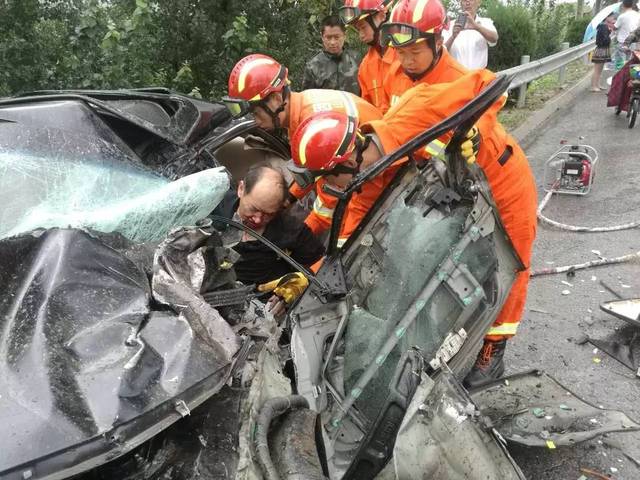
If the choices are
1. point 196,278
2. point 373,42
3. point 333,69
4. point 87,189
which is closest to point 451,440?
point 196,278

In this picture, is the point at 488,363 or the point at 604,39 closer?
the point at 488,363

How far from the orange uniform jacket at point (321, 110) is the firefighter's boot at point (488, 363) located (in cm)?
105

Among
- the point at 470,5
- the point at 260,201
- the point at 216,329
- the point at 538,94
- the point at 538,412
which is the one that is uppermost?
the point at 470,5

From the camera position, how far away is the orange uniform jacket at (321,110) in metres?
2.87

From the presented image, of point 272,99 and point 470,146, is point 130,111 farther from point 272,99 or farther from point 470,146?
point 470,146

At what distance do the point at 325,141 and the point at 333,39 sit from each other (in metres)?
3.24

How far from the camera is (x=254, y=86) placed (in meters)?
3.26

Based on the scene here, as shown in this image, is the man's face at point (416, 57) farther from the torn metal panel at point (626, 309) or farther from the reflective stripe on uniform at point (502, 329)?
the torn metal panel at point (626, 309)

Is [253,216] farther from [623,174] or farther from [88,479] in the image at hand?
[623,174]

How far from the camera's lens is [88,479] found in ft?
4.62

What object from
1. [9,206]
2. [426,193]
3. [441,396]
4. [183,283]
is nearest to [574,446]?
[441,396]

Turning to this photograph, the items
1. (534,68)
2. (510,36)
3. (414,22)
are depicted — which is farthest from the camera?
(510,36)

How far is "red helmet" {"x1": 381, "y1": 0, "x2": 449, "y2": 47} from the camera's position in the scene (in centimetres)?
299

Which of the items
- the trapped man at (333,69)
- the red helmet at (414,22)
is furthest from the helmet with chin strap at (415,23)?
the trapped man at (333,69)
